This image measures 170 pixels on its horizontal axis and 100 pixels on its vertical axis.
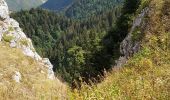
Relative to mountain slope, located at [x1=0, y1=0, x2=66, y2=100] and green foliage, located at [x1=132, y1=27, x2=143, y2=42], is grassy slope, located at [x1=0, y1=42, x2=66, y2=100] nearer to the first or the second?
mountain slope, located at [x1=0, y1=0, x2=66, y2=100]

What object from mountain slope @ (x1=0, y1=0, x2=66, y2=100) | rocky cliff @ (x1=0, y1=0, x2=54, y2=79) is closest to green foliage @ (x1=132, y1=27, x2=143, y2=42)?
mountain slope @ (x1=0, y1=0, x2=66, y2=100)

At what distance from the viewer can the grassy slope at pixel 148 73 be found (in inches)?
269

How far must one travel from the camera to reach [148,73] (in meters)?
9.98

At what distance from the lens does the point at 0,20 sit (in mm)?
30078

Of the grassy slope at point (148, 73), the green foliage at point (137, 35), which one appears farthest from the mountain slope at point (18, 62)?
the green foliage at point (137, 35)

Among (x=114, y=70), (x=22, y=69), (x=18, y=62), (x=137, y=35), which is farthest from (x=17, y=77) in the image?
(x=114, y=70)

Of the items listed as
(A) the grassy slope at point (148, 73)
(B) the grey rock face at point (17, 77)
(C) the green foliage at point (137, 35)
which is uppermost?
(A) the grassy slope at point (148, 73)

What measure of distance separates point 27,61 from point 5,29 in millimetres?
4836

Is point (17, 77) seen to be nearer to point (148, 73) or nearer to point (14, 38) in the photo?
point (14, 38)

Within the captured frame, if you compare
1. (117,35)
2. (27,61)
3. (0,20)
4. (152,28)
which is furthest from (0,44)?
(117,35)

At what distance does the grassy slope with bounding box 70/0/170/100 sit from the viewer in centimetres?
682

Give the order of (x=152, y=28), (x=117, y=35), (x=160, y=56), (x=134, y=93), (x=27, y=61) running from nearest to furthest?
1. (x=134, y=93)
2. (x=160, y=56)
3. (x=152, y=28)
4. (x=27, y=61)
5. (x=117, y=35)

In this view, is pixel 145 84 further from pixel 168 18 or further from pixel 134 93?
pixel 168 18

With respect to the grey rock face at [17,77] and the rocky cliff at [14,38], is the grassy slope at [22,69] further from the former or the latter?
the rocky cliff at [14,38]
